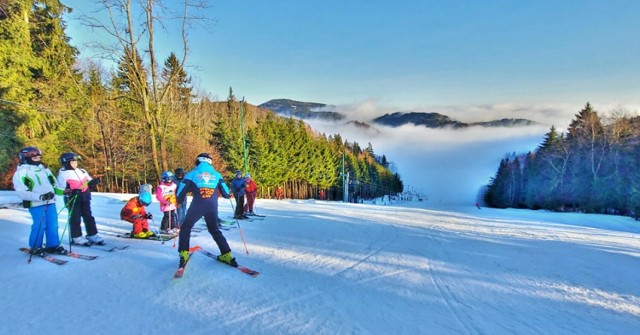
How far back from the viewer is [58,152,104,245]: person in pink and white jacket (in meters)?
6.41

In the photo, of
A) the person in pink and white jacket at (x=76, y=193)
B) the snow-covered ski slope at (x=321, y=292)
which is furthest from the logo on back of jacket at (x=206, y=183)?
the person in pink and white jacket at (x=76, y=193)

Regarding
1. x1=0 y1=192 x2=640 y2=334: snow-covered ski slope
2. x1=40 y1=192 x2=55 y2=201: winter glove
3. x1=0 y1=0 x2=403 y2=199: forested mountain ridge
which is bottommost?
x1=0 y1=192 x2=640 y2=334: snow-covered ski slope

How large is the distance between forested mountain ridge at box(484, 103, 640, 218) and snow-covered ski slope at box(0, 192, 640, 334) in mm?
31801

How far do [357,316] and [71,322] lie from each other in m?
3.32

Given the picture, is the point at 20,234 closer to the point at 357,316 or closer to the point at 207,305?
the point at 207,305

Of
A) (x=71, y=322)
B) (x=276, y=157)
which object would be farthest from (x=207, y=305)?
(x=276, y=157)

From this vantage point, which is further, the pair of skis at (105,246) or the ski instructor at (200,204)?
the pair of skis at (105,246)

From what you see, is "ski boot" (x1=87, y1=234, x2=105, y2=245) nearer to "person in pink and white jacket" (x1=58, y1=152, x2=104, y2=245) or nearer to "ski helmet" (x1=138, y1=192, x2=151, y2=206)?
"person in pink and white jacket" (x1=58, y1=152, x2=104, y2=245)

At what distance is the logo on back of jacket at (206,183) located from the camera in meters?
5.45

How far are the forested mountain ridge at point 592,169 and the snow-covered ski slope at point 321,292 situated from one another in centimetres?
3180

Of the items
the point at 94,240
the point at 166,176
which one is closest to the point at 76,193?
the point at 94,240

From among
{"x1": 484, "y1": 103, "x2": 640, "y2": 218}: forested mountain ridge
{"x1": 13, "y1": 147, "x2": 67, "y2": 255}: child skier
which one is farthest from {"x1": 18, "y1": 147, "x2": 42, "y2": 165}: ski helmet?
{"x1": 484, "y1": 103, "x2": 640, "y2": 218}: forested mountain ridge

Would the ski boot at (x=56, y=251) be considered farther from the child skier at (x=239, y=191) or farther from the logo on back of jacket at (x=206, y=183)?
the child skier at (x=239, y=191)

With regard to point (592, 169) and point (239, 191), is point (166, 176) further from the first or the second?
point (592, 169)
